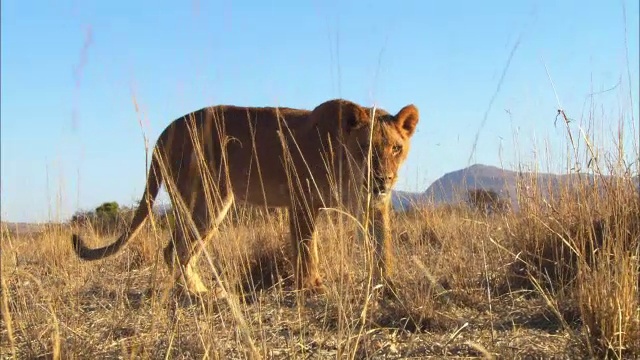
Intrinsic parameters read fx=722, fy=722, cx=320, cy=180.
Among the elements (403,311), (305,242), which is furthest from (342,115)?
(403,311)

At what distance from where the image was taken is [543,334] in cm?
302

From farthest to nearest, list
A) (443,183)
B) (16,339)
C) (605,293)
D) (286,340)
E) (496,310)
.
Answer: (443,183) → (496,310) → (16,339) → (286,340) → (605,293)

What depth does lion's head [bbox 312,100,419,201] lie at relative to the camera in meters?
4.53

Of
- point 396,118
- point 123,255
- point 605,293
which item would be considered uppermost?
point 396,118

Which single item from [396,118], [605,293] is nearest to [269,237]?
[396,118]

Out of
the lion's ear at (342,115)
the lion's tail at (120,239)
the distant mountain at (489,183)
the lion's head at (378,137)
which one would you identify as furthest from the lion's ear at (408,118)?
the lion's tail at (120,239)

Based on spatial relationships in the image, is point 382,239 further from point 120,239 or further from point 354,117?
point 120,239

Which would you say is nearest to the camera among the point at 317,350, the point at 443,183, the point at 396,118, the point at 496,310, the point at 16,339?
the point at 317,350

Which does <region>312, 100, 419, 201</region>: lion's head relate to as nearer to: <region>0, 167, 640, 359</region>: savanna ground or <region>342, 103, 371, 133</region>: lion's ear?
<region>342, 103, 371, 133</region>: lion's ear

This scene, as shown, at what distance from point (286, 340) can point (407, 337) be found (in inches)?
20.2

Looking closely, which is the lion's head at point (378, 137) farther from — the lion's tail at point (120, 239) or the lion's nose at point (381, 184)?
the lion's tail at point (120, 239)

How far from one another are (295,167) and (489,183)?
173 cm

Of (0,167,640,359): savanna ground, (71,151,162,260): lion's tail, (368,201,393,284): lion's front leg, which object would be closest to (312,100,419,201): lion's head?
(368,201,393,284): lion's front leg

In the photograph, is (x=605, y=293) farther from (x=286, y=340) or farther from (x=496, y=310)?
(x=286, y=340)
